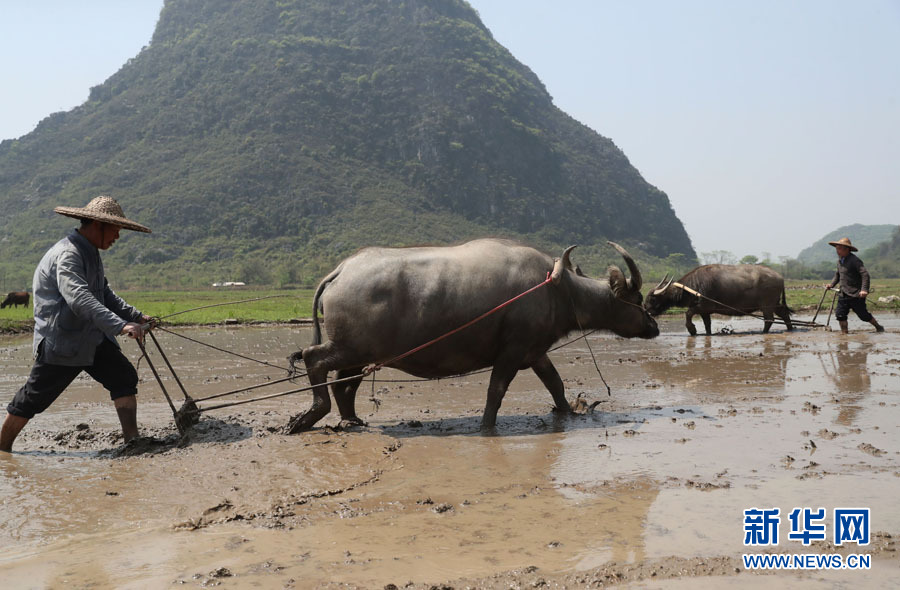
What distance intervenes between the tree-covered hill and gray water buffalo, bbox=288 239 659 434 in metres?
56.0

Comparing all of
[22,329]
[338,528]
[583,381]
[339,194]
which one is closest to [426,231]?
[339,194]

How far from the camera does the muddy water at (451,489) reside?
3496mm

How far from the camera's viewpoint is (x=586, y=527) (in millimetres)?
3961

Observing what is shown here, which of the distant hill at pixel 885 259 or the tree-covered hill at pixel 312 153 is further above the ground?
the tree-covered hill at pixel 312 153

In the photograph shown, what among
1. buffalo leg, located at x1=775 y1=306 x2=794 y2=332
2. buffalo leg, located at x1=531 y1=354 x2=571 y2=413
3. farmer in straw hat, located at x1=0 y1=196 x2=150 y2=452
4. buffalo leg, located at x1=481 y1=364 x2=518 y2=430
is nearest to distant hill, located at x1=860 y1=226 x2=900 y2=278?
buffalo leg, located at x1=775 y1=306 x2=794 y2=332

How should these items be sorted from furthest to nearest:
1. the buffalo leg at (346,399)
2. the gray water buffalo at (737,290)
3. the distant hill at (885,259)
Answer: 1. the distant hill at (885,259)
2. the gray water buffalo at (737,290)
3. the buffalo leg at (346,399)

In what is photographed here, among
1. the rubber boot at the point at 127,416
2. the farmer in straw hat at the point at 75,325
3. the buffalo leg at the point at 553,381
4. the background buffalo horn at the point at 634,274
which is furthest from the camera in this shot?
the buffalo leg at the point at 553,381

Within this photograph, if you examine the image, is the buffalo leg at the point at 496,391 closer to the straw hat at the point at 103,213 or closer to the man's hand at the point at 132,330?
the man's hand at the point at 132,330

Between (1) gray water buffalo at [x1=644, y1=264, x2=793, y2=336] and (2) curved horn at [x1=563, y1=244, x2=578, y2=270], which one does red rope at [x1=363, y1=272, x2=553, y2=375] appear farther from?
(1) gray water buffalo at [x1=644, y1=264, x2=793, y2=336]

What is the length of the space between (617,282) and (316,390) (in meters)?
3.17

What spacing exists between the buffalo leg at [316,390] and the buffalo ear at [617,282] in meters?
2.91

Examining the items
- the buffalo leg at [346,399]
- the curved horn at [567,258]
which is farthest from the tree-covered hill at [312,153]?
the buffalo leg at [346,399]

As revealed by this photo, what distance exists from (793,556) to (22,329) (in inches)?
748

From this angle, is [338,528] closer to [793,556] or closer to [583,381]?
[793,556]
